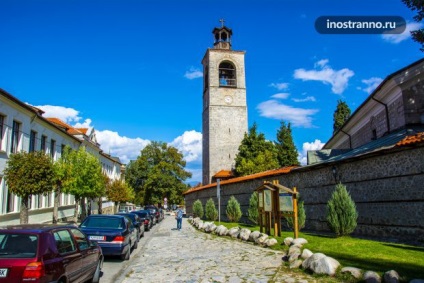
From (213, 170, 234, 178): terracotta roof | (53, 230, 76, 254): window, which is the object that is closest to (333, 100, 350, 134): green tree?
(213, 170, 234, 178): terracotta roof

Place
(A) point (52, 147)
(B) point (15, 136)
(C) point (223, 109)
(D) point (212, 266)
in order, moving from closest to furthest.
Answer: (D) point (212, 266), (B) point (15, 136), (A) point (52, 147), (C) point (223, 109)

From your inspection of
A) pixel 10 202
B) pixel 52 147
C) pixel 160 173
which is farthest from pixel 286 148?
pixel 10 202

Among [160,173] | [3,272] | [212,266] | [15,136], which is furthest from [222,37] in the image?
[3,272]

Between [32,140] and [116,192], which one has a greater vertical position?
[32,140]

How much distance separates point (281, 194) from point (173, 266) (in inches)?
245

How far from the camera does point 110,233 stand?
37.4ft

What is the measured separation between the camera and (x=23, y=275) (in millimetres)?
5105

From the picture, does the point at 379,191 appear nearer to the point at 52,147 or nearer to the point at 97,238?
the point at 97,238

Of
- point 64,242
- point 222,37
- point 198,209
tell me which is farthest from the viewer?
point 222,37

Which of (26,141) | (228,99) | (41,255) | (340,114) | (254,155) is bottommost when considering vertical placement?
(41,255)

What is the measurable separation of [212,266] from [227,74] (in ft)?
174

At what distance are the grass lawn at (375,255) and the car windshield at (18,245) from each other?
636 centimetres

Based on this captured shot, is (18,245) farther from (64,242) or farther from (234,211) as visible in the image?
(234,211)

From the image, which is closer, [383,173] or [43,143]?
[383,173]
